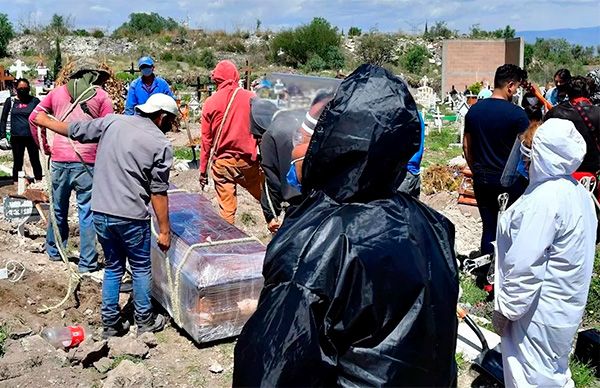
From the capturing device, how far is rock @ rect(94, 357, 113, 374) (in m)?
4.25

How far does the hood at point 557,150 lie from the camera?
310 centimetres

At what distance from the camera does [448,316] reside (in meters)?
1.78

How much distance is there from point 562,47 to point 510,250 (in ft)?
167

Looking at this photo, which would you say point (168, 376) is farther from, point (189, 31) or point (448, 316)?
point (189, 31)

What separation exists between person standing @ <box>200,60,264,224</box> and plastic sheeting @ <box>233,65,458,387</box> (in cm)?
447

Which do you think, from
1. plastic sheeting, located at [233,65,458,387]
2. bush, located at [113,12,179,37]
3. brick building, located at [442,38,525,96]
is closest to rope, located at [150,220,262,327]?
plastic sheeting, located at [233,65,458,387]

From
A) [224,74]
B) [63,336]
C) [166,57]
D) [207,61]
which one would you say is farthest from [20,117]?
[166,57]

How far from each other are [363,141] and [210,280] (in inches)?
119

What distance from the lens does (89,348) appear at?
14.2 feet

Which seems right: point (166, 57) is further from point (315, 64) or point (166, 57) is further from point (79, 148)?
point (79, 148)

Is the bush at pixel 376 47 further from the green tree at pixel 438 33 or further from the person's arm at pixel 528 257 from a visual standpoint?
the person's arm at pixel 528 257

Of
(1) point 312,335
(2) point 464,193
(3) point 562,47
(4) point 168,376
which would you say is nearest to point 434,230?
(1) point 312,335

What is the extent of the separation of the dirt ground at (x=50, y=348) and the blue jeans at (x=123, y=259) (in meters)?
0.25

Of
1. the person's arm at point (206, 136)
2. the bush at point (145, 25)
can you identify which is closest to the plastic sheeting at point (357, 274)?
the person's arm at point (206, 136)
